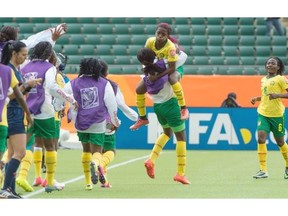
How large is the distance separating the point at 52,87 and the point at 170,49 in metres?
2.23

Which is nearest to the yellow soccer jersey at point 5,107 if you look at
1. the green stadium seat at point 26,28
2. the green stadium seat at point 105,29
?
the green stadium seat at point 26,28

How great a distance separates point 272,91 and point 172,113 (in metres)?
2.16

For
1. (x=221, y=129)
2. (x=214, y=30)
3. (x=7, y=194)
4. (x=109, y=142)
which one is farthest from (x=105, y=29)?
(x=7, y=194)

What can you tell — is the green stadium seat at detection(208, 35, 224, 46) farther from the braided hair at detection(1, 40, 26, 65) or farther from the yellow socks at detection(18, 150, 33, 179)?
the braided hair at detection(1, 40, 26, 65)

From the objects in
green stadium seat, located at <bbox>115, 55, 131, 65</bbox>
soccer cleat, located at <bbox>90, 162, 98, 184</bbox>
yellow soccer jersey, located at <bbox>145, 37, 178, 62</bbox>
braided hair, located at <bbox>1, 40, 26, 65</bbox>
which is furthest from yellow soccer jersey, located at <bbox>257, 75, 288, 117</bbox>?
green stadium seat, located at <bbox>115, 55, 131, 65</bbox>

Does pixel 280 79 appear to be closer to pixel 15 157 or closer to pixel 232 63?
pixel 15 157

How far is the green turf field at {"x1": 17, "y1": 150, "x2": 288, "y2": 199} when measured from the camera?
12.4 meters

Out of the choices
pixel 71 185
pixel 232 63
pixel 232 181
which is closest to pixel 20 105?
pixel 71 185

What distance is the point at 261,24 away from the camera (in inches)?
1271

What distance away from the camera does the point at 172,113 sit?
47.0 ft

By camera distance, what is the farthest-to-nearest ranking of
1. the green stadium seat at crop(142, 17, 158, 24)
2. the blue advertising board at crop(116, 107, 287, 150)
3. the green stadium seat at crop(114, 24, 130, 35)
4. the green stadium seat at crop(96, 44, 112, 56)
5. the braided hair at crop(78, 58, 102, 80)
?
the green stadium seat at crop(142, 17, 158, 24) → the green stadium seat at crop(114, 24, 130, 35) → the green stadium seat at crop(96, 44, 112, 56) → the blue advertising board at crop(116, 107, 287, 150) → the braided hair at crop(78, 58, 102, 80)

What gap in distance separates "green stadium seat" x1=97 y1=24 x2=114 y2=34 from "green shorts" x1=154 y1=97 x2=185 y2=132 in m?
17.8

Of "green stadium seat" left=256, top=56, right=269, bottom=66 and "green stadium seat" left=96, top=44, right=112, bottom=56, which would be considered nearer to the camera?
"green stadium seat" left=256, top=56, right=269, bottom=66

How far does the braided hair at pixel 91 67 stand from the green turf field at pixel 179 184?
1514mm
